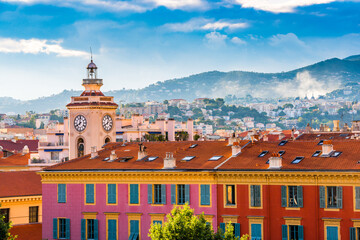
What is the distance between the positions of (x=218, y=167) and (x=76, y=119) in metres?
41.6

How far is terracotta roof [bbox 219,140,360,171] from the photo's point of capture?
6544 centimetres

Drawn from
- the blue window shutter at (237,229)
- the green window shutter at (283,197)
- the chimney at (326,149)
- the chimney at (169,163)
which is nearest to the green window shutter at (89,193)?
the chimney at (169,163)

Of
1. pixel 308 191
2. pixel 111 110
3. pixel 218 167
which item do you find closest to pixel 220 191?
pixel 218 167

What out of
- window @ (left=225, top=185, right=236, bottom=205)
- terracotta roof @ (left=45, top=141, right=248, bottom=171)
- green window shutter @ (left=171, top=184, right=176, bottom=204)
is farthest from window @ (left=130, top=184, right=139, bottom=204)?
window @ (left=225, top=185, right=236, bottom=205)

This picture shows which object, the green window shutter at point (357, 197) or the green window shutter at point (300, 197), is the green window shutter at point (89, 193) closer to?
the green window shutter at point (300, 197)

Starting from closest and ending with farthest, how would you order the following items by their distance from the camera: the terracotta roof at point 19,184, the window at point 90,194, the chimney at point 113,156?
the window at point 90,194, the chimney at point 113,156, the terracotta roof at point 19,184

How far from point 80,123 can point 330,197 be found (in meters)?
48.6

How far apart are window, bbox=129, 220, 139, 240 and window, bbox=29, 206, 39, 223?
1653cm

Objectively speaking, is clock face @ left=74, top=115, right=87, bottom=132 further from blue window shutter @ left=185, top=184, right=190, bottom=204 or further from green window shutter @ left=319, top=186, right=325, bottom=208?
green window shutter @ left=319, top=186, right=325, bottom=208

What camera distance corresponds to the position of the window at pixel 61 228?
247ft

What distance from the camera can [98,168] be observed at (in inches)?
2953

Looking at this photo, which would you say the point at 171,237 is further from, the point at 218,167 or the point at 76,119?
the point at 76,119

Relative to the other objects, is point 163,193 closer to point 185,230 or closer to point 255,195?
point 255,195

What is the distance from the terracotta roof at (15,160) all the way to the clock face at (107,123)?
2049 cm
